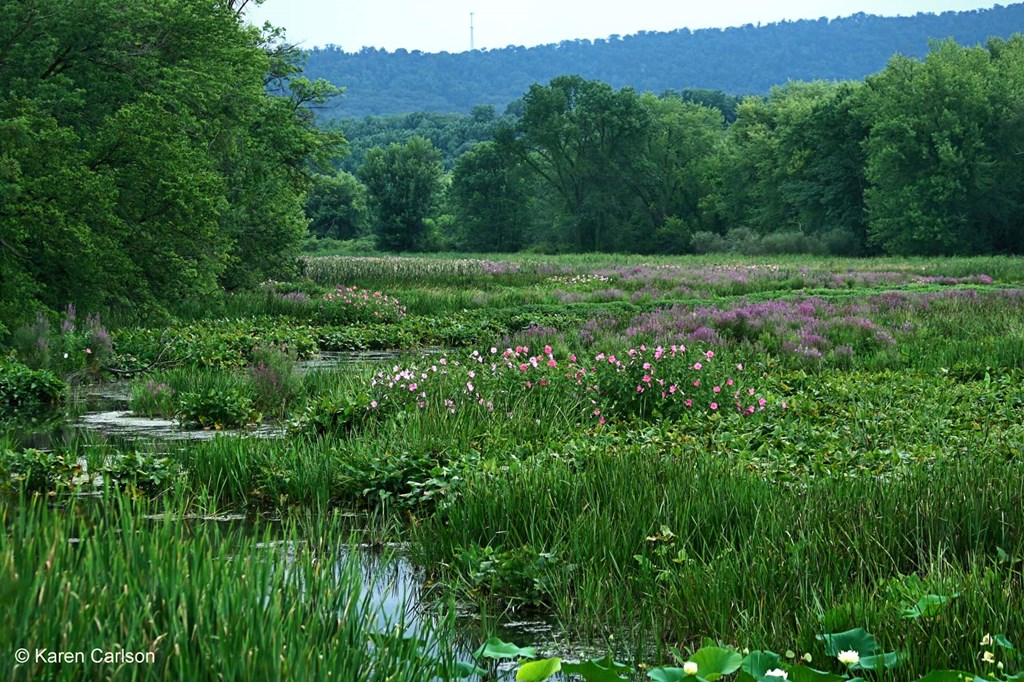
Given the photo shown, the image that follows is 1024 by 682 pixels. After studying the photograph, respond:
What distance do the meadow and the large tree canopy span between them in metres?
1.17

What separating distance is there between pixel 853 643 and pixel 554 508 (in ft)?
8.52

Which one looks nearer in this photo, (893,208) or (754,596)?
(754,596)

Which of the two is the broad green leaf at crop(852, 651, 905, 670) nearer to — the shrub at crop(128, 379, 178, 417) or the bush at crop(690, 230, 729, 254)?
the shrub at crop(128, 379, 178, 417)

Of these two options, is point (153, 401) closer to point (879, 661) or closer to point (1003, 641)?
point (879, 661)

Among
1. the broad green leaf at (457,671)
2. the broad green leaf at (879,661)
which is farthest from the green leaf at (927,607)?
the broad green leaf at (457,671)

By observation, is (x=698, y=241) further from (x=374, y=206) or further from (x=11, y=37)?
(x=11, y=37)

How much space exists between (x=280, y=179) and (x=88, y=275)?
40.9 ft

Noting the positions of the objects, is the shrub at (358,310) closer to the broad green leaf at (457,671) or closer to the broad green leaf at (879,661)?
the broad green leaf at (457,671)

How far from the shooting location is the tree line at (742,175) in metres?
54.6

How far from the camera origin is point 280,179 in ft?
93.1

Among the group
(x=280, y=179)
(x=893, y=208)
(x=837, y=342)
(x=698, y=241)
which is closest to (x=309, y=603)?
(x=837, y=342)

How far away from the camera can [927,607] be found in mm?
4039

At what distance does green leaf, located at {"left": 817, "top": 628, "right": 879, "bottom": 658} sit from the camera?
3.73 meters

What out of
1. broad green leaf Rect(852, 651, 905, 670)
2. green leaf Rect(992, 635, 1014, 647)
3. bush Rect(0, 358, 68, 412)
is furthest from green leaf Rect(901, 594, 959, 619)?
bush Rect(0, 358, 68, 412)
